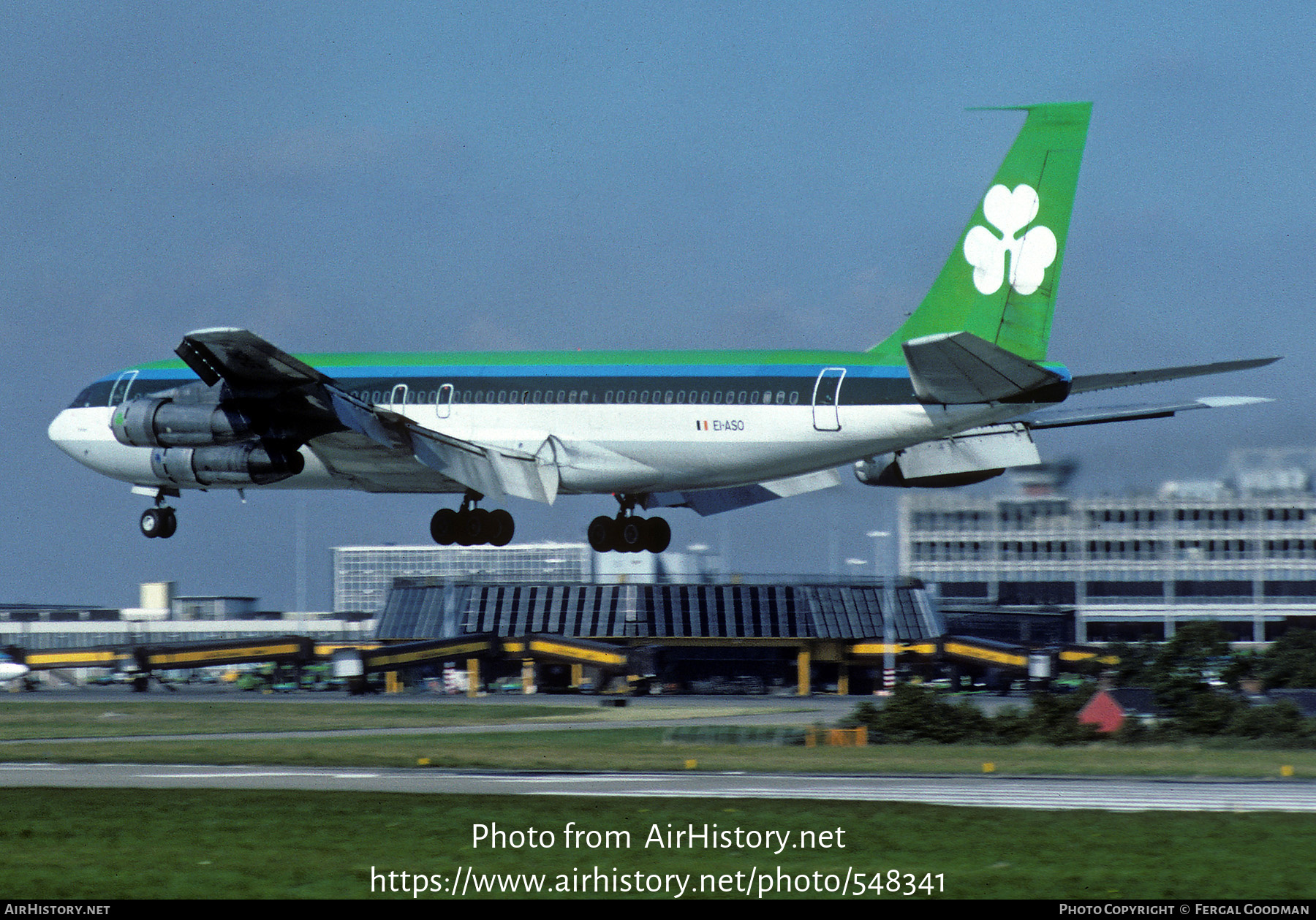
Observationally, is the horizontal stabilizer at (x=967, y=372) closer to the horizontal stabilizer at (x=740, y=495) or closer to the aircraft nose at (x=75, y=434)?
the horizontal stabilizer at (x=740, y=495)

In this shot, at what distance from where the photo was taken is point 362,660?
112000mm

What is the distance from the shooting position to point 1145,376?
3891cm

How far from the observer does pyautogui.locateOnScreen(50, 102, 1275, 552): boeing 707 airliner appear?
41656mm

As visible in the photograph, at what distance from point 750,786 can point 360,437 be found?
14.8 meters

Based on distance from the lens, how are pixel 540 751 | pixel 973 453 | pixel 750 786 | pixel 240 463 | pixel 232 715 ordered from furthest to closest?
pixel 232 715
pixel 540 751
pixel 240 463
pixel 973 453
pixel 750 786

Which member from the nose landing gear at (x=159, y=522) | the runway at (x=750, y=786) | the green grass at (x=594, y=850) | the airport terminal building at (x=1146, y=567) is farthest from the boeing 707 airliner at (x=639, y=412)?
the airport terminal building at (x=1146, y=567)

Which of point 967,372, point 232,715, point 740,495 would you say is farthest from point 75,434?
point 232,715

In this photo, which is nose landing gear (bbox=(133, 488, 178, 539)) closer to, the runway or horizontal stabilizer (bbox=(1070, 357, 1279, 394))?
the runway

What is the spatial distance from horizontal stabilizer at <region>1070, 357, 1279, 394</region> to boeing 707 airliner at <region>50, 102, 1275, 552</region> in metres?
0.09

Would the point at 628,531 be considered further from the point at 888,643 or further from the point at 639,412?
the point at 888,643

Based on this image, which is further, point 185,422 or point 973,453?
point 185,422

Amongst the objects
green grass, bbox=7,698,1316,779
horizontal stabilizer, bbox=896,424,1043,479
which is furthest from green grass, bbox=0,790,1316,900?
horizontal stabilizer, bbox=896,424,1043,479

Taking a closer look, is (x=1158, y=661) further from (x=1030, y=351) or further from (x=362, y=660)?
(x=362, y=660)

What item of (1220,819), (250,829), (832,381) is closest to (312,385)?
(832,381)
